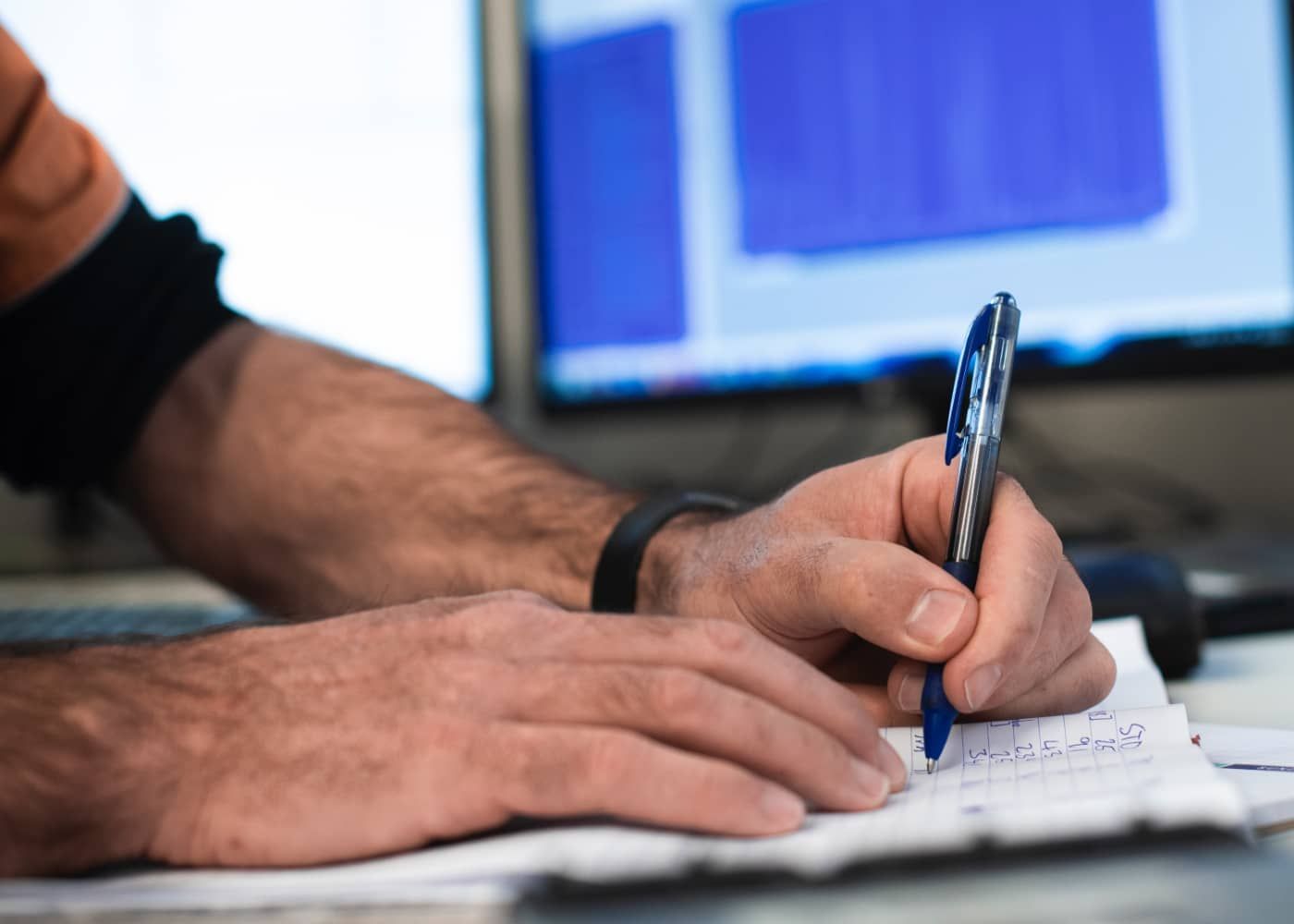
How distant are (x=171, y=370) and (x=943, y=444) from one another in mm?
520

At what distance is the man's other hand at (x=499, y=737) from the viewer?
0.98 feet

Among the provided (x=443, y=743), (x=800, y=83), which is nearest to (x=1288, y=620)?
(x=443, y=743)

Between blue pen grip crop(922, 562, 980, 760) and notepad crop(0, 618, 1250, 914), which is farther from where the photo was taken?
blue pen grip crop(922, 562, 980, 760)

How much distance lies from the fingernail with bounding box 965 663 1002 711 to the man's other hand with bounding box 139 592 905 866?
40mm

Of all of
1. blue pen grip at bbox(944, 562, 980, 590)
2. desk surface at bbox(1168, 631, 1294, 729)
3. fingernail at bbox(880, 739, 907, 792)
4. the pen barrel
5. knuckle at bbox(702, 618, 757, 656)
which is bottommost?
desk surface at bbox(1168, 631, 1294, 729)

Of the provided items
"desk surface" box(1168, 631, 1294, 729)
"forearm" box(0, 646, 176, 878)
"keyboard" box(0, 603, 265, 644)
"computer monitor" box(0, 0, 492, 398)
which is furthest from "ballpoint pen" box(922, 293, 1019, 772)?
"computer monitor" box(0, 0, 492, 398)

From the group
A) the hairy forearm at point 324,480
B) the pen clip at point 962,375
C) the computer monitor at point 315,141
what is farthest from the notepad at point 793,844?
the computer monitor at point 315,141

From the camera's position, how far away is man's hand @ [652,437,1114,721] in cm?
36

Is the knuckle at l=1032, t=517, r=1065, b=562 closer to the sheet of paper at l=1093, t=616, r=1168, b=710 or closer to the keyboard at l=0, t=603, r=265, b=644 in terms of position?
the sheet of paper at l=1093, t=616, r=1168, b=710

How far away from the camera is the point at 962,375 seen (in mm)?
409

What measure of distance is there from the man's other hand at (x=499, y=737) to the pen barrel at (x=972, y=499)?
83 mm

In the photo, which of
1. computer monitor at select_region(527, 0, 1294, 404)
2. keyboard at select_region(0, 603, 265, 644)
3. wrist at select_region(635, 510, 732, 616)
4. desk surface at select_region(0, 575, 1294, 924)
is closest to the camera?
desk surface at select_region(0, 575, 1294, 924)

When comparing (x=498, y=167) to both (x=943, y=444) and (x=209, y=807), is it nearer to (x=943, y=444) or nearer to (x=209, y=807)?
(x=943, y=444)

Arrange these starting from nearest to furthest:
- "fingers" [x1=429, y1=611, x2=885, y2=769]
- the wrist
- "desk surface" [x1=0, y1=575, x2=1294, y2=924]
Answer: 1. "desk surface" [x1=0, y1=575, x2=1294, y2=924]
2. "fingers" [x1=429, y1=611, x2=885, y2=769]
3. the wrist
